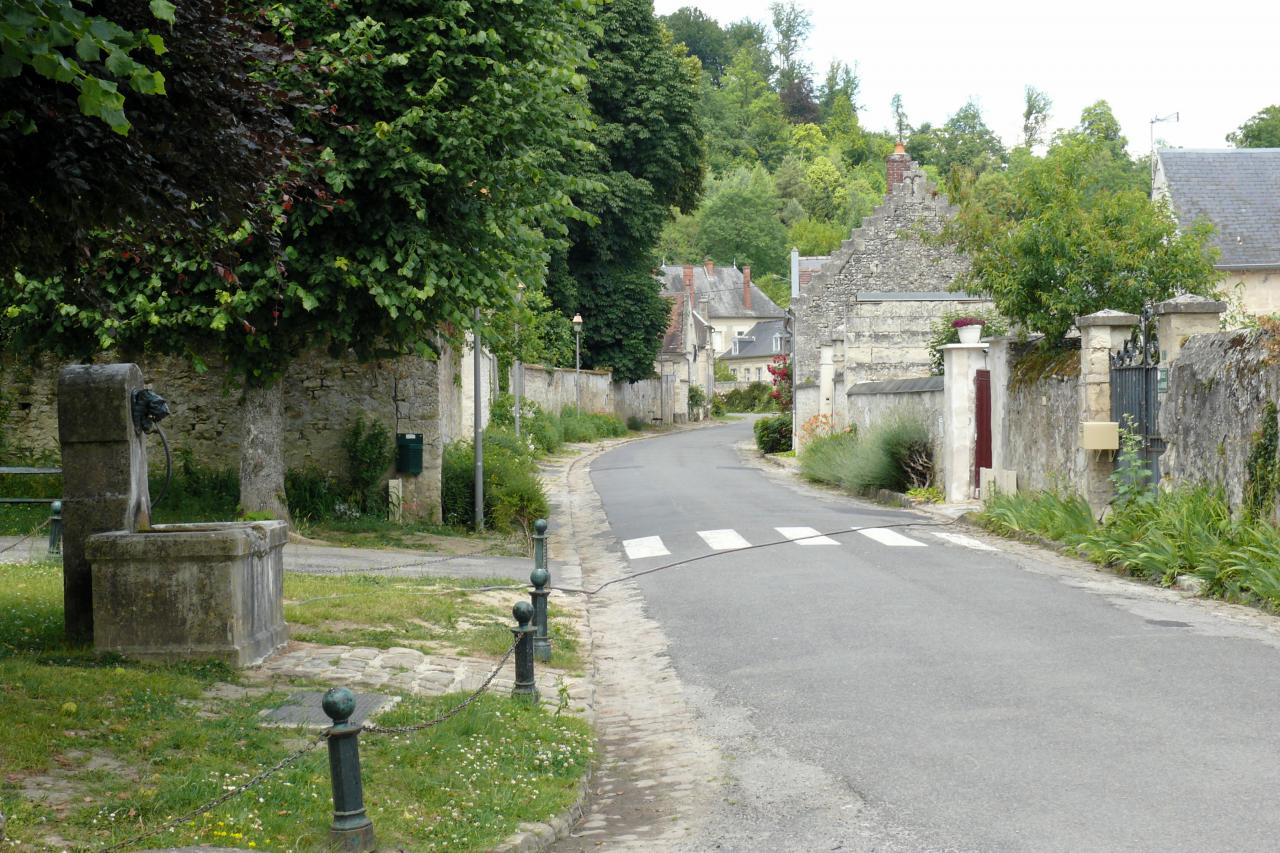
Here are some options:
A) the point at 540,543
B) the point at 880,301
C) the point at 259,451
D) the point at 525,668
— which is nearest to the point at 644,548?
the point at 259,451

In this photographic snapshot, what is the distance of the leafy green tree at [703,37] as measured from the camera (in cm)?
10669

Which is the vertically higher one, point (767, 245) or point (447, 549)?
point (767, 245)

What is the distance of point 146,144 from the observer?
646 cm

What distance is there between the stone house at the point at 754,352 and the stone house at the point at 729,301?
162cm

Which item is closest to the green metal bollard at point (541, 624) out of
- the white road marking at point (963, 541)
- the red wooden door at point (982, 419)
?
the white road marking at point (963, 541)

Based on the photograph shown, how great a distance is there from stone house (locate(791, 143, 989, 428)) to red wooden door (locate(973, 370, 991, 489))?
9215 mm

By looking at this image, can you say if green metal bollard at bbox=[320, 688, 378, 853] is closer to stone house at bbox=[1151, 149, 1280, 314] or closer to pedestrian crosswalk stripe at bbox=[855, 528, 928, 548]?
pedestrian crosswalk stripe at bbox=[855, 528, 928, 548]

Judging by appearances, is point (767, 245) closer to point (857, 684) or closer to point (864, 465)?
point (864, 465)

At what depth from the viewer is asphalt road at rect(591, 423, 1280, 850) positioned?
211 inches

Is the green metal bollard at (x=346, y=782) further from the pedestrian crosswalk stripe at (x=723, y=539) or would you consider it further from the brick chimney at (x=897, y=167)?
the brick chimney at (x=897, y=167)

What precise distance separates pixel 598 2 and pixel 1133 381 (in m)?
7.75

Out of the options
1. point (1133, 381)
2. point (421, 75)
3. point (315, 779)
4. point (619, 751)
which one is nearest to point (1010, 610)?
point (619, 751)

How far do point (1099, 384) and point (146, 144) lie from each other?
12211mm

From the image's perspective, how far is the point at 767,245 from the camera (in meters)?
101
